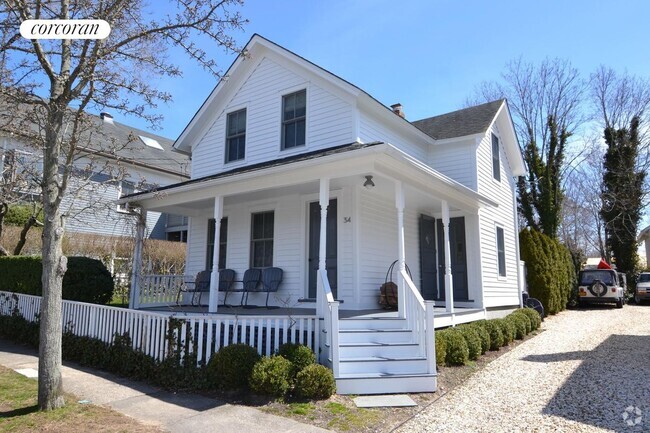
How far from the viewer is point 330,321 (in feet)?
21.0

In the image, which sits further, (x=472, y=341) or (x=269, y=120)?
(x=269, y=120)

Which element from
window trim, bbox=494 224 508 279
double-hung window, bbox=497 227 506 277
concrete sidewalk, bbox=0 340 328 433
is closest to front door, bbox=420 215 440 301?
window trim, bbox=494 224 508 279

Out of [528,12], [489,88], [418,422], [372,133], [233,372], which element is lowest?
[418,422]

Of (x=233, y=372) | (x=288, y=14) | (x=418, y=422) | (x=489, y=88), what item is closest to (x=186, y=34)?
(x=288, y=14)

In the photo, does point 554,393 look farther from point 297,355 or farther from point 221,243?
point 221,243

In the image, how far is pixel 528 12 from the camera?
401 inches

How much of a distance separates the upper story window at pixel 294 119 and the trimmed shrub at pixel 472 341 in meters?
5.61

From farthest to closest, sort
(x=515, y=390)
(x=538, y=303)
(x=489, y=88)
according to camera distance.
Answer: (x=489, y=88) < (x=538, y=303) < (x=515, y=390)

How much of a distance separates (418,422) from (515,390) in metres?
2.22

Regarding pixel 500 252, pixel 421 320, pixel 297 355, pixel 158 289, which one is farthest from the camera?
pixel 500 252

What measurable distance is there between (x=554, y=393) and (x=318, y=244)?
526 cm

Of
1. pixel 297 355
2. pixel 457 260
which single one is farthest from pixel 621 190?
pixel 297 355

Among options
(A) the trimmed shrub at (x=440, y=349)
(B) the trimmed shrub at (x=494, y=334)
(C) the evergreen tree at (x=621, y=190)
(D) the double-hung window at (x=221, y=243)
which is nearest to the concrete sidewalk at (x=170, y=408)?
(A) the trimmed shrub at (x=440, y=349)

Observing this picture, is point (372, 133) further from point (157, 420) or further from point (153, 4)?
point (157, 420)
